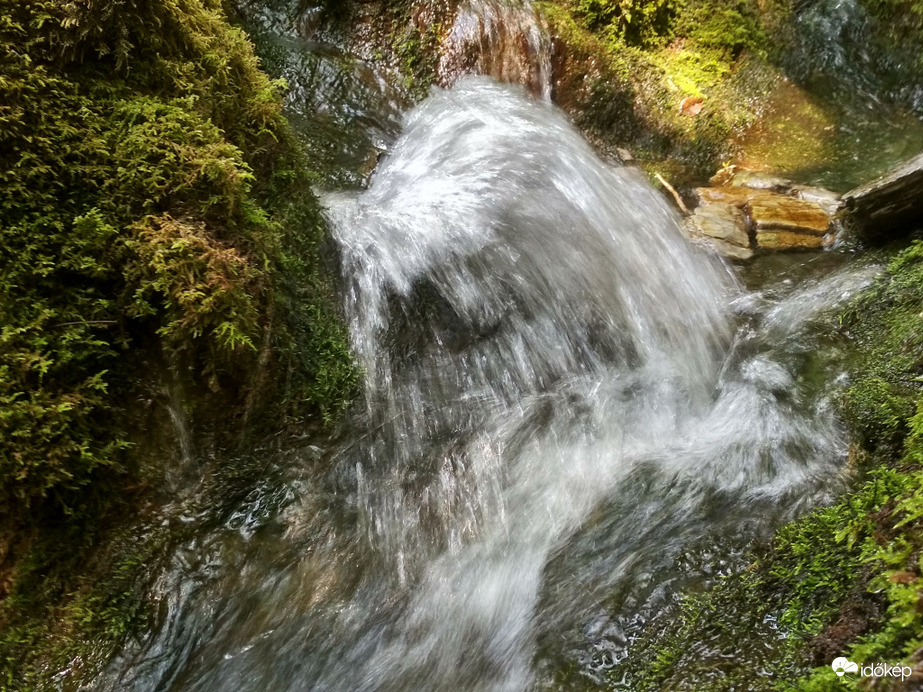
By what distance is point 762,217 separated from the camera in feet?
17.5

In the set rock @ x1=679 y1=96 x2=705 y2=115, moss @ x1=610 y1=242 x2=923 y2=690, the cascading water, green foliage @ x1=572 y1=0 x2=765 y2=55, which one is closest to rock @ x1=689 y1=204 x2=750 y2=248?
the cascading water

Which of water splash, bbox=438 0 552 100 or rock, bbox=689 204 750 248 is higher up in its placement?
water splash, bbox=438 0 552 100

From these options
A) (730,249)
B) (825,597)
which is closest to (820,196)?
(730,249)

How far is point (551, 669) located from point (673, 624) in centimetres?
55

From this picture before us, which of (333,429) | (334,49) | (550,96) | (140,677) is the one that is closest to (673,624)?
(333,429)

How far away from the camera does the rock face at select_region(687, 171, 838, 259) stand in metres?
5.11

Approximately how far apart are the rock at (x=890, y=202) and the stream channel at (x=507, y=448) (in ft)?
1.05

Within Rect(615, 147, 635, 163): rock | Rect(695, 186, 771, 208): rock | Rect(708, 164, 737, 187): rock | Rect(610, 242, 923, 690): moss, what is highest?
Rect(615, 147, 635, 163): rock

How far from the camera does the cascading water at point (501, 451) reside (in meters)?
2.46

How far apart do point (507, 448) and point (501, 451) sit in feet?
0.14

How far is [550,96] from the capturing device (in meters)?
5.84

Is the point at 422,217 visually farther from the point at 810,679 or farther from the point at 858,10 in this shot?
the point at 858,10

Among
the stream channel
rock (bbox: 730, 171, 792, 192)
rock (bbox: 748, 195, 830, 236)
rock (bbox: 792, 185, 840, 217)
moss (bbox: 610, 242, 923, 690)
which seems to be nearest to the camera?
moss (bbox: 610, 242, 923, 690)

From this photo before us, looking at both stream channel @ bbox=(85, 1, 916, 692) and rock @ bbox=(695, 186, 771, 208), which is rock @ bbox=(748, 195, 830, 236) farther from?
stream channel @ bbox=(85, 1, 916, 692)
